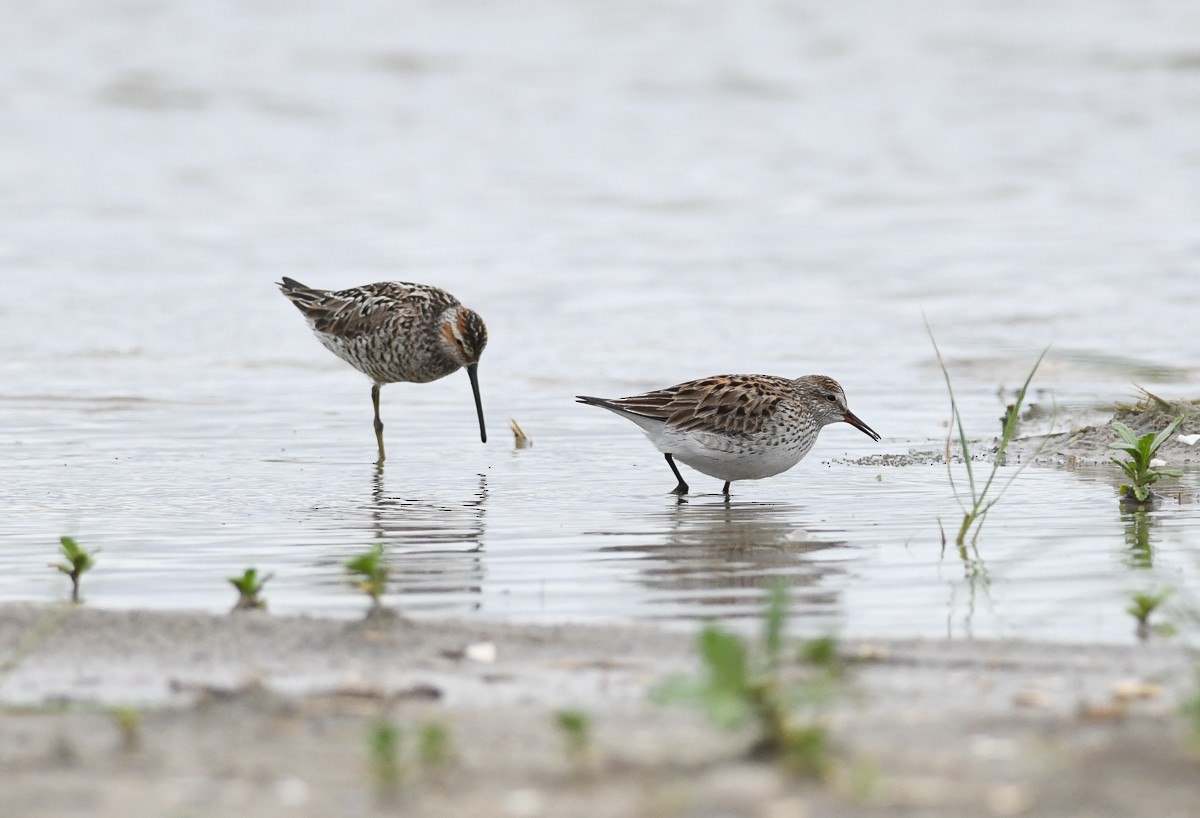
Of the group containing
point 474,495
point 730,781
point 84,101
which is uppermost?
point 84,101

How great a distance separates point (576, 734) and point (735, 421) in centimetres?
489

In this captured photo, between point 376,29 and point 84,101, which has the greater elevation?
point 376,29

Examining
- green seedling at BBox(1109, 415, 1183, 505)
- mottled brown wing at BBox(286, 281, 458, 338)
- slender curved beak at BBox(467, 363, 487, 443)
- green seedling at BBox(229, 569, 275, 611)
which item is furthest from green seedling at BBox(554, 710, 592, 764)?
mottled brown wing at BBox(286, 281, 458, 338)

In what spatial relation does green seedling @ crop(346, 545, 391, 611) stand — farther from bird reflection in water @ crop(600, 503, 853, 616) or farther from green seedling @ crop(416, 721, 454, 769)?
green seedling @ crop(416, 721, 454, 769)

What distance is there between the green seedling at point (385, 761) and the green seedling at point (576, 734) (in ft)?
1.32

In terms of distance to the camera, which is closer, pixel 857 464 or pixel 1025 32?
pixel 857 464

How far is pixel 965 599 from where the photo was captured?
6164 mm

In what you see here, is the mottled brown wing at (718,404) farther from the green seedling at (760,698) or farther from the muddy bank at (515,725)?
the green seedling at (760,698)

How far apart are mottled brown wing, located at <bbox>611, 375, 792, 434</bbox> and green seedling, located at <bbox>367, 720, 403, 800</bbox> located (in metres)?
5.04

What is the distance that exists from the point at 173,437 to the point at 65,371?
294cm

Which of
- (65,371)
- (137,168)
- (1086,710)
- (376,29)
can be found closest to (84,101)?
(137,168)

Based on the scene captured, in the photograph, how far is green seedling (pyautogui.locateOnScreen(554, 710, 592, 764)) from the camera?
4.04 metres

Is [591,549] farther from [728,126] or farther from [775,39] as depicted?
[775,39]

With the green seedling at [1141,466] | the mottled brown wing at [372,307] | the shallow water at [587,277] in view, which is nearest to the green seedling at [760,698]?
the shallow water at [587,277]
